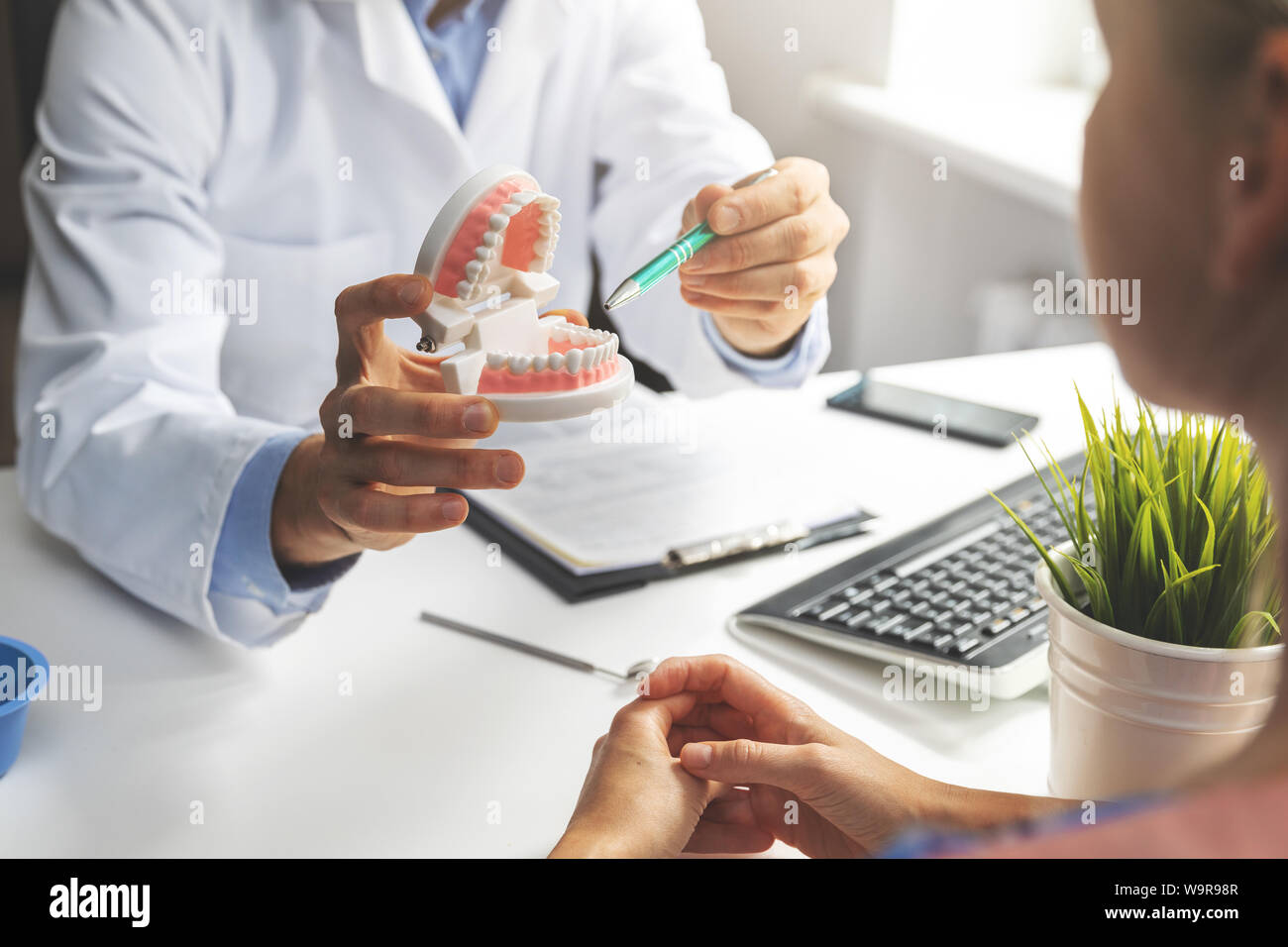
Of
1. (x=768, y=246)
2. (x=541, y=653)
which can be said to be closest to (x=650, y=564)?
(x=541, y=653)

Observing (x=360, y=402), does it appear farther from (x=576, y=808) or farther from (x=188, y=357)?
(x=188, y=357)

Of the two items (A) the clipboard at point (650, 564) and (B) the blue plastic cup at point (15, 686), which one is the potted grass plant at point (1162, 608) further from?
(B) the blue plastic cup at point (15, 686)

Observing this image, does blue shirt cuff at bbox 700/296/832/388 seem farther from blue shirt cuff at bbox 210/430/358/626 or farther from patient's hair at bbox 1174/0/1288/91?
patient's hair at bbox 1174/0/1288/91

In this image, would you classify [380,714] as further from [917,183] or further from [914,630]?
[917,183]

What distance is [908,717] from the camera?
63cm

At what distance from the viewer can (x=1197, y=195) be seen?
31 centimetres

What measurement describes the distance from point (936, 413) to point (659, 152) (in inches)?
14.4

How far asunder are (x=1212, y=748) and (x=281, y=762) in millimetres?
431

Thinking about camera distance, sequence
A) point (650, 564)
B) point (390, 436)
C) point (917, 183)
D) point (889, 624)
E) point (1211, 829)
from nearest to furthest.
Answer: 1. point (1211, 829)
2. point (390, 436)
3. point (889, 624)
4. point (650, 564)
5. point (917, 183)

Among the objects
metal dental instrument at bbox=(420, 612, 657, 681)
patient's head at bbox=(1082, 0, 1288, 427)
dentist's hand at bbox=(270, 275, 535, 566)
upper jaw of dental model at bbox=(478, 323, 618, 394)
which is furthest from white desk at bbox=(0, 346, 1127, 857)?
patient's head at bbox=(1082, 0, 1288, 427)

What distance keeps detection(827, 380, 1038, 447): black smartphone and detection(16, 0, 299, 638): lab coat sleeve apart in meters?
0.53

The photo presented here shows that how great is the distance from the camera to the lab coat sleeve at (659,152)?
108 centimetres

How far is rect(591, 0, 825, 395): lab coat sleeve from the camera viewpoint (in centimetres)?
108

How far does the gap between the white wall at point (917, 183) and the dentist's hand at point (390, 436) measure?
4.19ft
